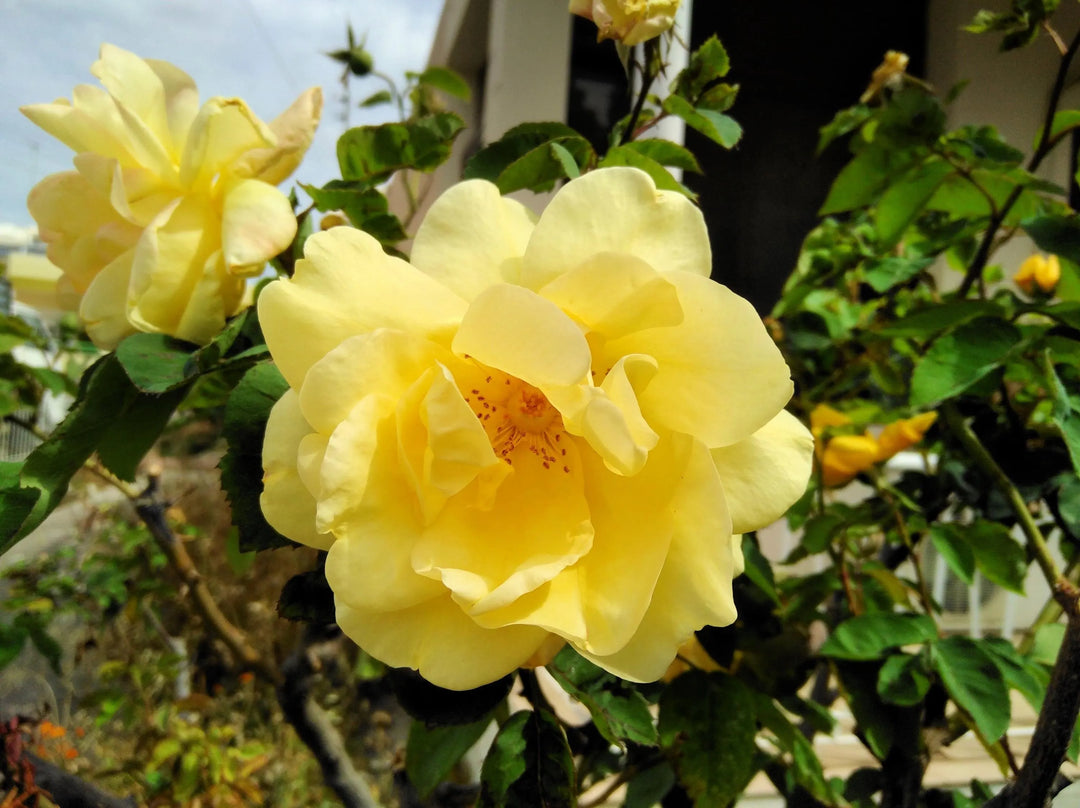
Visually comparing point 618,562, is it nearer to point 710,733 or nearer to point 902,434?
point 710,733

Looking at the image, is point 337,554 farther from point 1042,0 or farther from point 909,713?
point 1042,0

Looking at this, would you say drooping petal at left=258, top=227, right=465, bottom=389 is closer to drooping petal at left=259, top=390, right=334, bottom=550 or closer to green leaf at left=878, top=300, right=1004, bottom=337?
drooping petal at left=259, top=390, right=334, bottom=550

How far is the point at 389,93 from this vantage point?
1.04m

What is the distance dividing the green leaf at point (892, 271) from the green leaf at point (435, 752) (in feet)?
2.23

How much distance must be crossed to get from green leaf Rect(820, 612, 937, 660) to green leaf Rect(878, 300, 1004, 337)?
0.89ft

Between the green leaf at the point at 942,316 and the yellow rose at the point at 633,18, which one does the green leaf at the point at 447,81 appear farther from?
the green leaf at the point at 942,316

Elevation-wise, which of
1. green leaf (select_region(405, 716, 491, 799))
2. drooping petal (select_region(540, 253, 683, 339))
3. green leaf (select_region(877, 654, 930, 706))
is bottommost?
green leaf (select_region(405, 716, 491, 799))

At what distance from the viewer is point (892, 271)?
837mm

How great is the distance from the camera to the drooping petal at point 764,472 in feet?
1.08

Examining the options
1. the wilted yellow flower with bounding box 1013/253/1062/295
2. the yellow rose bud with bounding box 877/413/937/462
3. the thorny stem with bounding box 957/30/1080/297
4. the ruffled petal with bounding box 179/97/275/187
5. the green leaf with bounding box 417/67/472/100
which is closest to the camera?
the ruffled petal with bounding box 179/97/275/187

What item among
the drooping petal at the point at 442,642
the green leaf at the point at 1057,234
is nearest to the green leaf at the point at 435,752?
the drooping petal at the point at 442,642

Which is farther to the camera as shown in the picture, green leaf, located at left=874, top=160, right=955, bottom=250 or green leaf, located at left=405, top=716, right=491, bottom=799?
green leaf, located at left=874, top=160, right=955, bottom=250

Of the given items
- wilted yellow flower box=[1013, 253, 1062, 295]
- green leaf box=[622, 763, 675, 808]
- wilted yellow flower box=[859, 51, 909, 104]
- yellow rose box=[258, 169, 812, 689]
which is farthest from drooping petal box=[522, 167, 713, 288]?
wilted yellow flower box=[1013, 253, 1062, 295]

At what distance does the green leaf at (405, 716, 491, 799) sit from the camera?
547 millimetres
